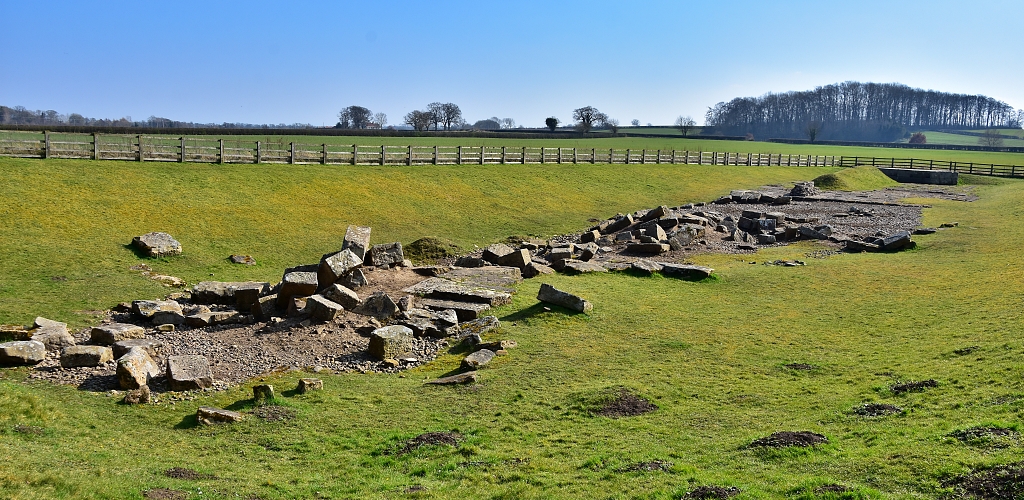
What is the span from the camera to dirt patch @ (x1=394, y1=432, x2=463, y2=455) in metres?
10.2

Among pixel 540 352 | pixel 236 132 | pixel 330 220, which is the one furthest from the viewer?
pixel 236 132

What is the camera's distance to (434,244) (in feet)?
84.4

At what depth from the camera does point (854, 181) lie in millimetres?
61000

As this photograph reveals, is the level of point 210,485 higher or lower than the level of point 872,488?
lower

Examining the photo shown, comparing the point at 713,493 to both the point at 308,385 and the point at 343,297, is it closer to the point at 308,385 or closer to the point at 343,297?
the point at 308,385

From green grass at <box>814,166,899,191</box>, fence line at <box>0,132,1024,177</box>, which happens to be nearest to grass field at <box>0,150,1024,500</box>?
fence line at <box>0,132,1024,177</box>

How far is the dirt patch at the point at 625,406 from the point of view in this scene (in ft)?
37.0

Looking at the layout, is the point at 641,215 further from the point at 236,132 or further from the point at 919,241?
the point at 236,132

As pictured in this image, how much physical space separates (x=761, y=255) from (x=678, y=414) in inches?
713

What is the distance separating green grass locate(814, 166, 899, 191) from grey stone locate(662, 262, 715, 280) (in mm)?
39556

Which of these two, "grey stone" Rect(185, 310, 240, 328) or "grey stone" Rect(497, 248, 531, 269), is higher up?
"grey stone" Rect(497, 248, 531, 269)

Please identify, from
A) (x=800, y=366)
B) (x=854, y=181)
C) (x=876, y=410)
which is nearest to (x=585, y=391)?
(x=800, y=366)

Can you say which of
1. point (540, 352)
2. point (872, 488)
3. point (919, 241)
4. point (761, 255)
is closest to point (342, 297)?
point (540, 352)

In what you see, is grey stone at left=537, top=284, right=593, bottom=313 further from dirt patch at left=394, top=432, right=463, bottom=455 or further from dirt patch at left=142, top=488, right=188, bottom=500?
dirt patch at left=142, top=488, right=188, bottom=500
